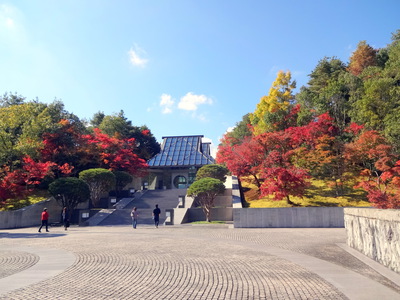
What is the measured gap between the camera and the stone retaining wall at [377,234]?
7.63m

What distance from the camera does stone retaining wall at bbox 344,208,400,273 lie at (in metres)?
7.63

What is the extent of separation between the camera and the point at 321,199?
23578 mm

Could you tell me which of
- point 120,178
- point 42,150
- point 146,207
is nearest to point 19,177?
point 42,150

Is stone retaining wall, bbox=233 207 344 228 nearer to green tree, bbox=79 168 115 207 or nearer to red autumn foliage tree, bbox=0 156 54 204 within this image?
green tree, bbox=79 168 115 207

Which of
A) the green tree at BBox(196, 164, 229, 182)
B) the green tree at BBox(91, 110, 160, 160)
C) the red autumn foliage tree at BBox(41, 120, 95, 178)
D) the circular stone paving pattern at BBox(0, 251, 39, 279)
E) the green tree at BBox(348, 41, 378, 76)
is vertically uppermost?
the green tree at BBox(348, 41, 378, 76)

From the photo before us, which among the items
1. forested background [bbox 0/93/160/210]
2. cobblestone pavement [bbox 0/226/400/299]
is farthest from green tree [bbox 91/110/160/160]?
cobblestone pavement [bbox 0/226/400/299]

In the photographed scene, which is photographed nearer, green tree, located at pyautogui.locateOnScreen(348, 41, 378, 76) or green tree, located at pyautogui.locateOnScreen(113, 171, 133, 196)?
green tree, located at pyautogui.locateOnScreen(113, 171, 133, 196)

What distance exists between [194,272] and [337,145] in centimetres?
2131

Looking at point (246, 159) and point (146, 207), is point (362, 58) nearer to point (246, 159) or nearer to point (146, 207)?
point (246, 159)

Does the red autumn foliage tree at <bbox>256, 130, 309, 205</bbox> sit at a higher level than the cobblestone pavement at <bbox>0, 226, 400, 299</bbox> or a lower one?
higher

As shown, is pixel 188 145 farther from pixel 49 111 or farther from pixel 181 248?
pixel 181 248

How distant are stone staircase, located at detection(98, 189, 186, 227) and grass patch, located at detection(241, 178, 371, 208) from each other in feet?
27.2

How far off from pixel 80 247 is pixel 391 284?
34.7 ft

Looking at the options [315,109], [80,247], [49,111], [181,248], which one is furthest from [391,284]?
[49,111]
